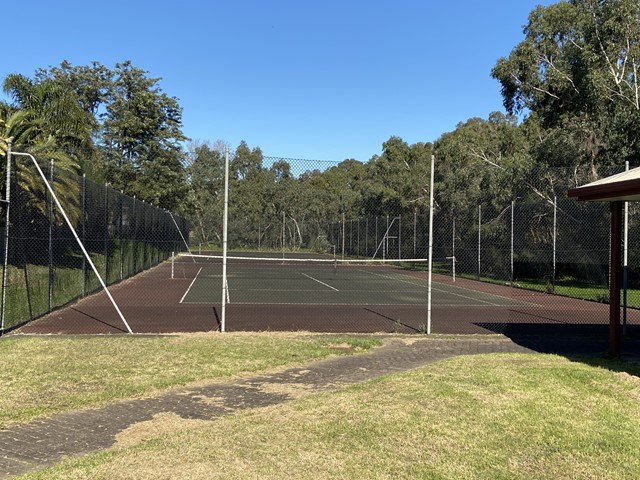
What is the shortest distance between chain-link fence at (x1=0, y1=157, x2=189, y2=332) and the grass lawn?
5.31 feet

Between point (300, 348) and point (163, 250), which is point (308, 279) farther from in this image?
point (300, 348)

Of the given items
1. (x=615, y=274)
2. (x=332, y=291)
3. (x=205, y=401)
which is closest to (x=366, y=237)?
(x=332, y=291)

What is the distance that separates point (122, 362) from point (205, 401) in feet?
6.97

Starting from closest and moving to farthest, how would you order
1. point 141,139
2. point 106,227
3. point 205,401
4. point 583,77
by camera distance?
point 205,401, point 106,227, point 583,77, point 141,139

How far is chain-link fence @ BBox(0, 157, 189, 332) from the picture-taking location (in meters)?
10.1

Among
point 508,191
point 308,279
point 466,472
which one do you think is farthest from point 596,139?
point 466,472

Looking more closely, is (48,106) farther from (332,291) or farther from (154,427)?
(154,427)

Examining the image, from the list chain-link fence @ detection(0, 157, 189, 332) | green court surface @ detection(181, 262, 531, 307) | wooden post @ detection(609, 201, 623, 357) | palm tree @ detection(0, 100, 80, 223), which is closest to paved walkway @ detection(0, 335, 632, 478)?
wooden post @ detection(609, 201, 623, 357)

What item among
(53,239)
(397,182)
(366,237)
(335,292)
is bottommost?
(335,292)

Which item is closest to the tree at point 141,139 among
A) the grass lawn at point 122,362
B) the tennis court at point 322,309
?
the tennis court at point 322,309

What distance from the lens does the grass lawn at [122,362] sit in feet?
19.8

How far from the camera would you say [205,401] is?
607 cm

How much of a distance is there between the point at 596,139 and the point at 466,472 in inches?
854

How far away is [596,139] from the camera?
22594 millimetres
